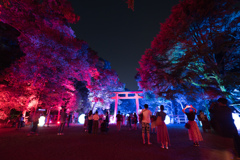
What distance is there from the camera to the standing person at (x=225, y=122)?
3.17 m

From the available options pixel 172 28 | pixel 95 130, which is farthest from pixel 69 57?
pixel 172 28

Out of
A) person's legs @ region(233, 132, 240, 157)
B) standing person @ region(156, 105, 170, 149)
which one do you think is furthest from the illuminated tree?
person's legs @ region(233, 132, 240, 157)

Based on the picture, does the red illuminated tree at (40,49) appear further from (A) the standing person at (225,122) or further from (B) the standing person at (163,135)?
(A) the standing person at (225,122)

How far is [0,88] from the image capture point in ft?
37.2

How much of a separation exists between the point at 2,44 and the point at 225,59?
88.2ft

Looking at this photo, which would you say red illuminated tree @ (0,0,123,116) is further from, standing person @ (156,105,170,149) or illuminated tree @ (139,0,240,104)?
standing person @ (156,105,170,149)

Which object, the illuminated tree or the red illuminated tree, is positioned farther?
the red illuminated tree

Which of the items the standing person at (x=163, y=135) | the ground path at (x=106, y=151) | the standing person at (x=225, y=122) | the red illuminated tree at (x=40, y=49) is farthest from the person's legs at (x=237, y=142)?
the red illuminated tree at (x=40, y=49)

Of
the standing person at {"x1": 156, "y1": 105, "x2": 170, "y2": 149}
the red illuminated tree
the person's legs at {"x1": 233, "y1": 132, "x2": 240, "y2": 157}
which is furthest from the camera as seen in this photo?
the red illuminated tree

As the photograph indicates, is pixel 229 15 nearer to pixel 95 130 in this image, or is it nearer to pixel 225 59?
pixel 225 59

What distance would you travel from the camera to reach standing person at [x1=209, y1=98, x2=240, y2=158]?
10.4 feet

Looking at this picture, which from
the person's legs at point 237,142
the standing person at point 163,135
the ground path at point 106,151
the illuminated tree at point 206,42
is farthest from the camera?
the illuminated tree at point 206,42

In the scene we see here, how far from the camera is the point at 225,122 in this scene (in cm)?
327

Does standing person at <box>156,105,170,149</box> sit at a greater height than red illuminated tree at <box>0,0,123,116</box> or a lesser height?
lesser
